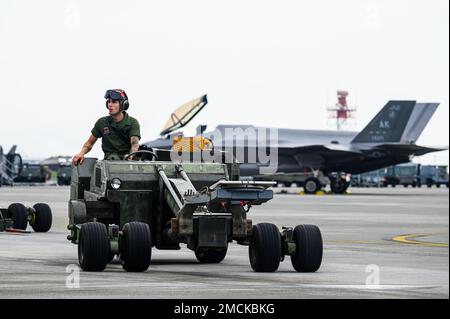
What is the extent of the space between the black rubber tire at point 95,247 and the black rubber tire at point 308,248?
8.21 ft

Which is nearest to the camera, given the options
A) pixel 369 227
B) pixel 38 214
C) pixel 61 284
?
pixel 61 284

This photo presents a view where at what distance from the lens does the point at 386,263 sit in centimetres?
1695

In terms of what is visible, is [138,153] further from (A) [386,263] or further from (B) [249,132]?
(B) [249,132]

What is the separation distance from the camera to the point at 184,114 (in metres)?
73.1

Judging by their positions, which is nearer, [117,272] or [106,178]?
[117,272]

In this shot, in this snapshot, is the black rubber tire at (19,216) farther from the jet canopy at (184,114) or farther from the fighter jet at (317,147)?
the fighter jet at (317,147)

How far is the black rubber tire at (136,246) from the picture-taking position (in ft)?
46.5

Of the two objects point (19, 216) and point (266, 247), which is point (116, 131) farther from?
point (19, 216)

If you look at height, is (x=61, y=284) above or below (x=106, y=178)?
below

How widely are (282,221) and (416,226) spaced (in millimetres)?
3620

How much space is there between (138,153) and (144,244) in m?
3.69

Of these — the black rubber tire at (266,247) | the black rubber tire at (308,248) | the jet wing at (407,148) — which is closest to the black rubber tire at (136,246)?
the black rubber tire at (266,247)

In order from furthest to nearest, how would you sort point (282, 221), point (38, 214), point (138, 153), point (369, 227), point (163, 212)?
point (282, 221) → point (369, 227) → point (38, 214) → point (138, 153) → point (163, 212)

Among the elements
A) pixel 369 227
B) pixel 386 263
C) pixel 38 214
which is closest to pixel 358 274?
pixel 386 263
